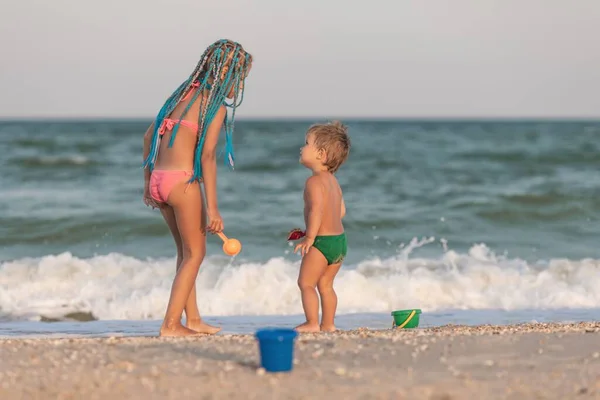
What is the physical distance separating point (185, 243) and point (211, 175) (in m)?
0.44

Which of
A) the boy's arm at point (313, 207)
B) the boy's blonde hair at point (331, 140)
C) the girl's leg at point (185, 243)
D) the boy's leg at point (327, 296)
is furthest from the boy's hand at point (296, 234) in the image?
the girl's leg at point (185, 243)

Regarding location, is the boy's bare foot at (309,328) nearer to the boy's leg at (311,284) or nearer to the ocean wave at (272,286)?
the boy's leg at (311,284)

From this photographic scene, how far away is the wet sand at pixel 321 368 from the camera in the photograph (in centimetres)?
351

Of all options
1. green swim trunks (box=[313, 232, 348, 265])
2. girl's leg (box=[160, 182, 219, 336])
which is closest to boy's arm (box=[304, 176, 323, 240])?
green swim trunks (box=[313, 232, 348, 265])

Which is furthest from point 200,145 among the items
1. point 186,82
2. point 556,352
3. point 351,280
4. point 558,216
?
point 558,216

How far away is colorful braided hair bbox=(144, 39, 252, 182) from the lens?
519 cm

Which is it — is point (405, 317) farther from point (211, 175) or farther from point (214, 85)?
point (214, 85)

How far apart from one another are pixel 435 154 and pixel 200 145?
17.8 meters

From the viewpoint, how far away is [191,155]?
514 centimetres

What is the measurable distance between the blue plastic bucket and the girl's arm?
138 centimetres

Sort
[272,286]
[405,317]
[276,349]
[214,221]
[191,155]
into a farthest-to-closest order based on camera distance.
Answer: [272,286]
[405,317]
[191,155]
[214,221]
[276,349]

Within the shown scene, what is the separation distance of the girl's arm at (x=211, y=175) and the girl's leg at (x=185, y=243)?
10cm

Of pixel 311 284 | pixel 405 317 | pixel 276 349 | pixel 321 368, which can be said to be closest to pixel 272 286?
pixel 405 317

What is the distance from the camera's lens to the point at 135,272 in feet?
30.3
